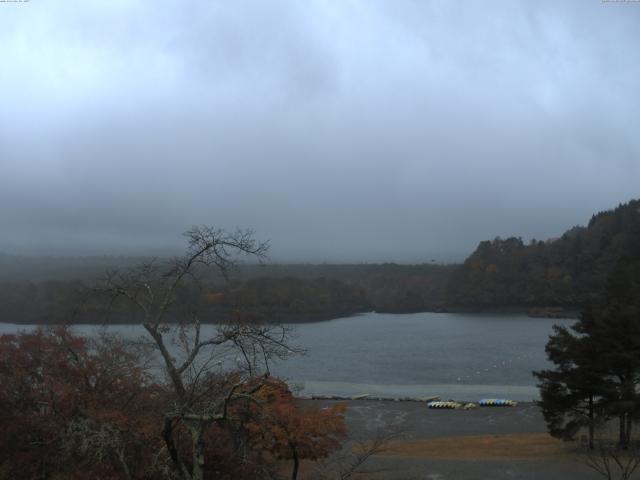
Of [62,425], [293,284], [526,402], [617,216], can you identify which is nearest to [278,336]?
[62,425]

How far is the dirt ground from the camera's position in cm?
1260

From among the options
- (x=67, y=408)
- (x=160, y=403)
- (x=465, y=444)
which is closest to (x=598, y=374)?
(x=465, y=444)

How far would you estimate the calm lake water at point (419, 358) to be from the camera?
30844mm

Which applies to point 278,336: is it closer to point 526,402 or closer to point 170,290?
point 170,290

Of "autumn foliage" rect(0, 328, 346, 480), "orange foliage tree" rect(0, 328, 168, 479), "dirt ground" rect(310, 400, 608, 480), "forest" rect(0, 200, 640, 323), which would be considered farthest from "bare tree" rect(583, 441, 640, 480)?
"forest" rect(0, 200, 640, 323)

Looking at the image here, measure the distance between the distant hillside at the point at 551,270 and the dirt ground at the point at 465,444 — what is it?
5226 cm

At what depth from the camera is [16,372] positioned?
10.4 m

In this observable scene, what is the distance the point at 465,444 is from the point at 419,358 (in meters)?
24.8

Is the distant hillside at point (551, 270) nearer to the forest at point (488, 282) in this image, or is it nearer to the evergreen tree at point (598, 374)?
the forest at point (488, 282)

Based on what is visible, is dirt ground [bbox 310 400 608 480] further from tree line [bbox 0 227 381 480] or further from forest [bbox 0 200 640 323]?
forest [bbox 0 200 640 323]

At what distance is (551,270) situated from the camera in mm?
77750

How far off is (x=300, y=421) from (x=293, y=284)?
205 feet

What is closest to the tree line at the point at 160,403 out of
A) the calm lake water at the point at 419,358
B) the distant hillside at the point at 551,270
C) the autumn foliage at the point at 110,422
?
the autumn foliage at the point at 110,422

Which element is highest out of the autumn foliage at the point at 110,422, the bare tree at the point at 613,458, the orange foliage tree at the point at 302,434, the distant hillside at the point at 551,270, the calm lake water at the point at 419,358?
the distant hillside at the point at 551,270
